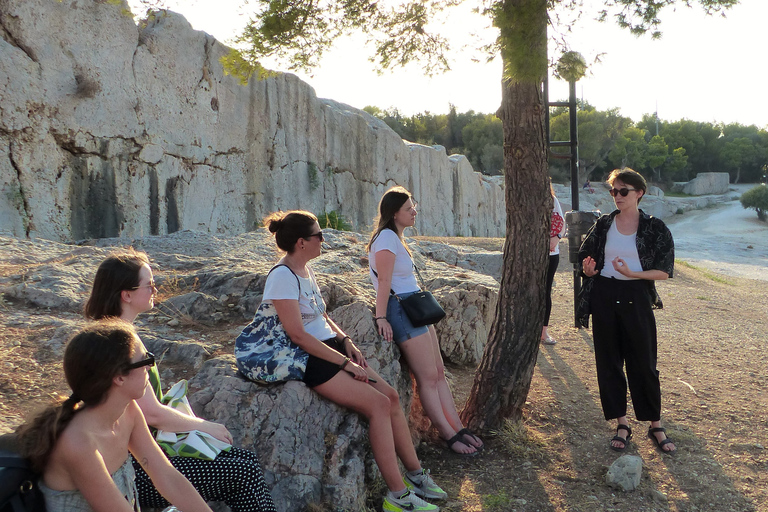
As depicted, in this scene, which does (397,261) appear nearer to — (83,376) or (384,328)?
(384,328)

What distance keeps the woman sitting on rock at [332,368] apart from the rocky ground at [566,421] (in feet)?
1.27

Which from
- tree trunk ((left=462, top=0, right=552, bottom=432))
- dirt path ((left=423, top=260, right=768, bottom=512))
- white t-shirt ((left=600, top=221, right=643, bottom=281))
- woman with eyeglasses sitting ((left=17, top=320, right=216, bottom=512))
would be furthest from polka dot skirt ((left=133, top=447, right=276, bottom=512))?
white t-shirt ((left=600, top=221, right=643, bottom=281))

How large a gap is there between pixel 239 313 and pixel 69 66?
5.15 m

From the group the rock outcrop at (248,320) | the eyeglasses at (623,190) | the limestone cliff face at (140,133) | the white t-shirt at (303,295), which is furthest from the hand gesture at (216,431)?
the limestone cliff face at (140,133)

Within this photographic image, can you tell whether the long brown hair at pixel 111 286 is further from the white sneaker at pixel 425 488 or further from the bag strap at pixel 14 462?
the white sneaker at pixel 425 488

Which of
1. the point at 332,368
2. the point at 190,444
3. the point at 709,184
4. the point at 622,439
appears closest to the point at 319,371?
the point at 332,368

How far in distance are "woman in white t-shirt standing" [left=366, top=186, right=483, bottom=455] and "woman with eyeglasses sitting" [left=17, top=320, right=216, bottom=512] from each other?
1944 mm

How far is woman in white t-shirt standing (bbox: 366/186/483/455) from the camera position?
413cm

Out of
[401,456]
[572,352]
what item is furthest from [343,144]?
[401,456]

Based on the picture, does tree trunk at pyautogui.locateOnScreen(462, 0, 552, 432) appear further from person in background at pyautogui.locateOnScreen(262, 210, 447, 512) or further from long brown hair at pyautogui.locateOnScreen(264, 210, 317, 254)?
long brown hair at pyautogui.locateOnScreen(264, 210, 317, 254)

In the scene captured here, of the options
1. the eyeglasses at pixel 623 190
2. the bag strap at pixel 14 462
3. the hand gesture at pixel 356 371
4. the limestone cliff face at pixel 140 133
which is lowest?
the hand gesture at pixel 356 371

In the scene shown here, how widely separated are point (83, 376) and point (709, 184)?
61.6 meters

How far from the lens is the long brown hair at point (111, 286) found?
9.41ft

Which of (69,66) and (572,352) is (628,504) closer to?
(572,352)
